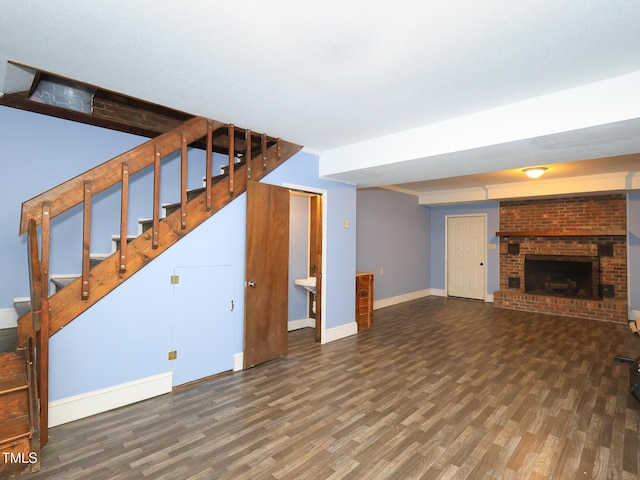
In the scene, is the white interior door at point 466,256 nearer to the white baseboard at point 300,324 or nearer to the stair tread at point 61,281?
the white baseboard at point 300,324

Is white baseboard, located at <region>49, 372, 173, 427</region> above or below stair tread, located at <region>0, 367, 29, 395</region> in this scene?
below

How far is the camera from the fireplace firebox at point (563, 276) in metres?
6.49

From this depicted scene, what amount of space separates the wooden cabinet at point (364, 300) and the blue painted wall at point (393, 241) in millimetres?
986

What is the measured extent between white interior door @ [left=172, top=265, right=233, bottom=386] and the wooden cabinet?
2.40 meters

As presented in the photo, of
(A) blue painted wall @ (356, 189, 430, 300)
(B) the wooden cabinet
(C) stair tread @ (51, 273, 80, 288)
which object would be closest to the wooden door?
(C) stair tread @ (51, 273, 80, 288)

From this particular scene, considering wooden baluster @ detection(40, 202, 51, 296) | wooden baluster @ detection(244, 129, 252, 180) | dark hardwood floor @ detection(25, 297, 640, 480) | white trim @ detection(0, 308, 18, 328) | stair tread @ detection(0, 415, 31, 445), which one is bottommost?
dark hardwood floor @ detection(25, 297, 640, 480)

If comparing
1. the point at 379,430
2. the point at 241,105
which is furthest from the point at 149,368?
the point at 241,105

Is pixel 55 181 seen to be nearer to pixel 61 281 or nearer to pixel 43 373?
pixel 61 281

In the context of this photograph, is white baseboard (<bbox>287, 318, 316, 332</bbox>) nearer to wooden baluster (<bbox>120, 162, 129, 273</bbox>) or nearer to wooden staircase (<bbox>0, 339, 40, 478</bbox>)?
wooden baluster (<bbox>120, 162, 129, 273</bbox>)

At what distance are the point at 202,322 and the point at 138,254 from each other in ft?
3.08

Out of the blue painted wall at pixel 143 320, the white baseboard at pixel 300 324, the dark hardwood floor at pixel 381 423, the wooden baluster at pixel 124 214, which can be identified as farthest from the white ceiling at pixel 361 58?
the white baseboard at pixel 300 324

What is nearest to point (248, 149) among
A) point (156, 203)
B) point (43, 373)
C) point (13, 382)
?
point (156, 203)

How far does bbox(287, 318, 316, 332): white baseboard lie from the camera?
525 centimetres

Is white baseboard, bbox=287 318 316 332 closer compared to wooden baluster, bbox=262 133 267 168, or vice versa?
wooden baluster, bbox=262 133 267 168
